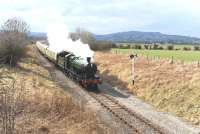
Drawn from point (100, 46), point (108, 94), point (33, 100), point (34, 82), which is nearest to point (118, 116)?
point (33, 100)

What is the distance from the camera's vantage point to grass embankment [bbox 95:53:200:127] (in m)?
28.3

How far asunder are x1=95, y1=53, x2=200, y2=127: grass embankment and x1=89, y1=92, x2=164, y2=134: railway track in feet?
9.95

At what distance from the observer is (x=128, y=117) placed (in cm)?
2558

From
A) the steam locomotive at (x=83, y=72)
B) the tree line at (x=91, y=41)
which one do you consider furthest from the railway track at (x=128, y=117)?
the tree line at (x=91, y=41)

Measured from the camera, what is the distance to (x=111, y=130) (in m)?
22.0

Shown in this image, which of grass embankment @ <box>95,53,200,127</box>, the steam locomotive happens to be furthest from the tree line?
the steam locomotive

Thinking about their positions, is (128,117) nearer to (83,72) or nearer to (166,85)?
(166,85)

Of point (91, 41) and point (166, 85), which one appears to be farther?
point (91, 41)

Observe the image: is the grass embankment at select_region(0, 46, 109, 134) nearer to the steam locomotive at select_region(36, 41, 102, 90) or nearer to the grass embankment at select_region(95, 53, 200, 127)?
the grass embankment at select_region(95, 53, 200, 127)

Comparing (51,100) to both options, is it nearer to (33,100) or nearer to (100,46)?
(33,100)

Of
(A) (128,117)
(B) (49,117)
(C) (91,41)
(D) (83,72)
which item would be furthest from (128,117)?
(C) (91,41)

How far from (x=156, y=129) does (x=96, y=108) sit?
6.96m

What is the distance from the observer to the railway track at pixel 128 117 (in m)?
22.2

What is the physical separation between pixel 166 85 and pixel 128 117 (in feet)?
30.8
